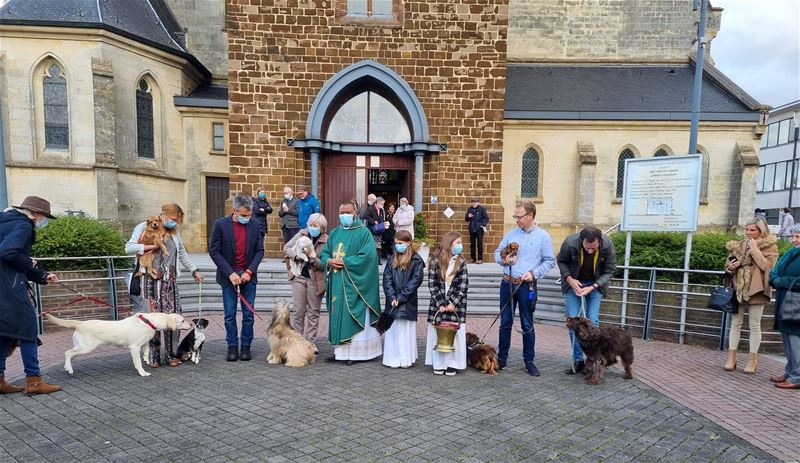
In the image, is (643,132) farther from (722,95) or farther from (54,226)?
(54,226)

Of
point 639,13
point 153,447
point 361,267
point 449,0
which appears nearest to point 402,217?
point 361,267

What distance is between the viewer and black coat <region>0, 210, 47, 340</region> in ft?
14.3

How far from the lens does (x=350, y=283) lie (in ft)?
19.2

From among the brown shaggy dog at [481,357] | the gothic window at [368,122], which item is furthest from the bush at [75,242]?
the gothic window at [368,122]

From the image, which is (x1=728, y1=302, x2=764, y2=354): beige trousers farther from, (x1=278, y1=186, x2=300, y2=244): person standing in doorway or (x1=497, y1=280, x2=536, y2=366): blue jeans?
(x1=278, y1=186, x2=300, y2=244): person standing in doorway

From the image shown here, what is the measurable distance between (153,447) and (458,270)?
3.56 m

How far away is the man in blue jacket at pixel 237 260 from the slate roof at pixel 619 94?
43.4 feet

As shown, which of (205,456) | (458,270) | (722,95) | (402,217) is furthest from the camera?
(722,95)

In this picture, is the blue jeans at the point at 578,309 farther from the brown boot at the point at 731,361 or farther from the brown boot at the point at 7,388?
the brown boot at the point at 7,388

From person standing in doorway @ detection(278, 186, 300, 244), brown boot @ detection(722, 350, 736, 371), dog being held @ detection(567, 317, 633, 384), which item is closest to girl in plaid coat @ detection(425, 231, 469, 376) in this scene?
dog being held @ detection(567, 317, 633, 384)

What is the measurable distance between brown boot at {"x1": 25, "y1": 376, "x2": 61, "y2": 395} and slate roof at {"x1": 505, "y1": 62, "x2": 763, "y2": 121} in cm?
1566

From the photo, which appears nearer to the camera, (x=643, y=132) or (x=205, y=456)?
(x=205, y=456)

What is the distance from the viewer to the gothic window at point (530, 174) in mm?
17375

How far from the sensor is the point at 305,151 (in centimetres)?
1365
